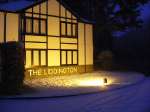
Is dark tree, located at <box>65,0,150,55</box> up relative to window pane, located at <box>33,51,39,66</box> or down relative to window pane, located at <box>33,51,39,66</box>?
up

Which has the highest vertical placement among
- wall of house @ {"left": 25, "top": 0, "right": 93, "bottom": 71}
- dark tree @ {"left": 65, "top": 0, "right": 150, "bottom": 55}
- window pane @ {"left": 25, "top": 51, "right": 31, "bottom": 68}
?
dark tree @ {"left": 65, "top": 0, "right": 150, "bottom": 55}

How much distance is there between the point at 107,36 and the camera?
42719 mm

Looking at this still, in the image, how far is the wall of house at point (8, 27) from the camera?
25828 millimetres

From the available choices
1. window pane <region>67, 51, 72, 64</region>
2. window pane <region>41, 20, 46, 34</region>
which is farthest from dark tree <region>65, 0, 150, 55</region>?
window pane <region>41, 20, 46, 34</region>

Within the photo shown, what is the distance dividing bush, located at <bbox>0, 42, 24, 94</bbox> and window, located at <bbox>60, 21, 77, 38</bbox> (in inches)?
496

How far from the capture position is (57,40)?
30.6 metres

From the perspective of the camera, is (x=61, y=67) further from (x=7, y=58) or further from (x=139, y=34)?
(x=139, y=34)

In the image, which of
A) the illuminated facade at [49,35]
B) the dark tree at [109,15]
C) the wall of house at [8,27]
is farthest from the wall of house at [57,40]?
the dark tree at [109,15]

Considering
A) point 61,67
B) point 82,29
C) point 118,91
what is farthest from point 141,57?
point 118,91

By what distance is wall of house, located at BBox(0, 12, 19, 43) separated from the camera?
2583cm

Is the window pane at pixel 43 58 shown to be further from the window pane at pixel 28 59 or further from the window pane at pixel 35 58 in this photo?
the window pane at pixel 28 59

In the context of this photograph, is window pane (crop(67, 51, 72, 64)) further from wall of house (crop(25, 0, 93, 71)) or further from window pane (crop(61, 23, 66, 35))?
window pane (crop(61, 23, 66, 35))

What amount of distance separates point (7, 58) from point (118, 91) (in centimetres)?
535

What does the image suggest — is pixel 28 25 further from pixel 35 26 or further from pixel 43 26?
pixel 43 26
